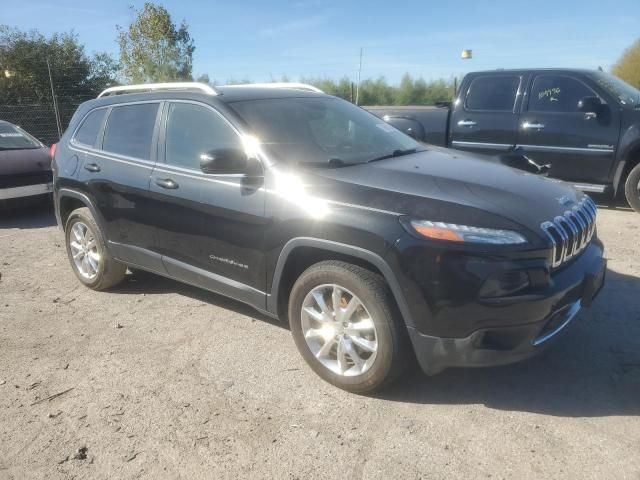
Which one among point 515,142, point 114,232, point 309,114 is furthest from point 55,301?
point 515,142

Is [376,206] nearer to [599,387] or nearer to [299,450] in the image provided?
[299,450]

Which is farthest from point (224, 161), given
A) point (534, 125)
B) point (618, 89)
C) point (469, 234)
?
point (618, 89)

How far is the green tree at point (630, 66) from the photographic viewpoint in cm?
2612

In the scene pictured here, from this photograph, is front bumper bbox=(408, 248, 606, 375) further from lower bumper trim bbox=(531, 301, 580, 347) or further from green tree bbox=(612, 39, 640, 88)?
green tree bbox=(612, 39, 640, 88)

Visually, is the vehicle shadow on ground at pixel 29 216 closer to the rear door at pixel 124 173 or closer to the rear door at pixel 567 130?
the rear door at pixel 124 173

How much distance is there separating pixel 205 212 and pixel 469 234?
1796 millimetres

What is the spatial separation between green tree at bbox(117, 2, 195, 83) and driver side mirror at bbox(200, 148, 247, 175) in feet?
60.9

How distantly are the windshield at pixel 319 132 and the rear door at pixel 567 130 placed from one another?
12.5ft

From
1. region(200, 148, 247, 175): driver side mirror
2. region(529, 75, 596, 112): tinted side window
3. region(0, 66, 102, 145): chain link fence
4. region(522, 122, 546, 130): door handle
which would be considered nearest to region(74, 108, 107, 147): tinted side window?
region(200, 148, 247, 175): driver side mirror

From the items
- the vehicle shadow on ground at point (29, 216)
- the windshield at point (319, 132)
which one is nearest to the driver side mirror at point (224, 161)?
the windshield at point (319, 132)

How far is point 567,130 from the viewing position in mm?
7238

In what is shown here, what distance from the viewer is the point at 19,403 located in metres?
3.20

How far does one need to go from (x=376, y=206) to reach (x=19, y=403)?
93.3 inches

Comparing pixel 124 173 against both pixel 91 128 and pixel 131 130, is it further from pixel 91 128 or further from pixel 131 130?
pixel 91 128
